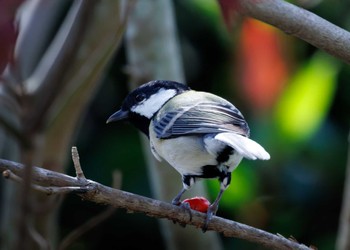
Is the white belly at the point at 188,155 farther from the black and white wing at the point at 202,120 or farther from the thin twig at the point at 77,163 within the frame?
the thin twig at the point at 77,163

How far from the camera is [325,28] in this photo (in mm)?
2408

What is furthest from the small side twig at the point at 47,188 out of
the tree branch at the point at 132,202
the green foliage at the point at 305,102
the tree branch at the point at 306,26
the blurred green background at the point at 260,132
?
the green foliage at the point at 305,102

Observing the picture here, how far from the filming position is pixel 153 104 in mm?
3145

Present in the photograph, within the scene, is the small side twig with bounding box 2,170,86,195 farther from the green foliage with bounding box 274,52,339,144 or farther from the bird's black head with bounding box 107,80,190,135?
the green foliage with bounding box 274,52,339,144

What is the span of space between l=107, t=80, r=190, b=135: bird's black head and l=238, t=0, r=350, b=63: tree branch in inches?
30.8

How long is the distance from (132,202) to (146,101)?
107 centimetres

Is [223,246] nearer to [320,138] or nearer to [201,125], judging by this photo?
[320,138]

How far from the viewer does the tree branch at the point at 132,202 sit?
198cm

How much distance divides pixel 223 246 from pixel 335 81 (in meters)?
1.22

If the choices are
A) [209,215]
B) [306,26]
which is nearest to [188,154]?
[209,215]

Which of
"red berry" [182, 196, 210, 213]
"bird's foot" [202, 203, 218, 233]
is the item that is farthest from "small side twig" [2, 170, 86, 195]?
"red berry" [182, 196, 210, 213]

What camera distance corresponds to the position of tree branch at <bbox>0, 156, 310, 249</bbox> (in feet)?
6.49

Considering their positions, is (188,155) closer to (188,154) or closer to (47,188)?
(188,154)

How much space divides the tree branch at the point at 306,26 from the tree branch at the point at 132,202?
612 millimetres
